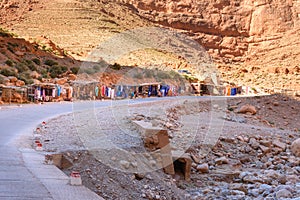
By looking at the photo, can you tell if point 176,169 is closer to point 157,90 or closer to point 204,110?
point 204,110

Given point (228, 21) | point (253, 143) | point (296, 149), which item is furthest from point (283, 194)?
point (228, 21)

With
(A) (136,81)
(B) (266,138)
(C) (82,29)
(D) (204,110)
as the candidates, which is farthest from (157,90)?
(C) (82,29)

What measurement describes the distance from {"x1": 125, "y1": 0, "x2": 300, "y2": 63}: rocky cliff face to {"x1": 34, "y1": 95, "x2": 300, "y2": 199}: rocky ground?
7109 cm

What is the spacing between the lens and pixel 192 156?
1282 centimetres

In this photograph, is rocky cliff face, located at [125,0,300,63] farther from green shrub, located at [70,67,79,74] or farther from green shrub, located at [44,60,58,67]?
green shrub, located at [44,60,58,67]

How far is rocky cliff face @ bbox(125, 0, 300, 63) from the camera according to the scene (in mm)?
90375

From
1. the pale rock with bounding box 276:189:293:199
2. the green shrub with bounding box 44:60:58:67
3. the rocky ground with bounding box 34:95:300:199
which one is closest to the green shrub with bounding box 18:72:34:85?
the green shrub with bounding box 44:60:58:67

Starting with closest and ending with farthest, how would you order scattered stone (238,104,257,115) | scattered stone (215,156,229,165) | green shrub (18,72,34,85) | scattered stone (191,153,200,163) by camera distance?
scattered stone (191,153,200,163) < scattered stone (215,156,229,165) < scattered stone (238,104,257,115) < green shrub (18,72,34,85)

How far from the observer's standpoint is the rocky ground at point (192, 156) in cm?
821

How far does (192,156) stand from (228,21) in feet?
276

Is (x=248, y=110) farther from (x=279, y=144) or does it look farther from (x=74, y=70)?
(x=74, y=70)

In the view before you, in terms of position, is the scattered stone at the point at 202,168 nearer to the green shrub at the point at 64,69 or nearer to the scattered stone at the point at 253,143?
the scattered stone at the point at 253,143

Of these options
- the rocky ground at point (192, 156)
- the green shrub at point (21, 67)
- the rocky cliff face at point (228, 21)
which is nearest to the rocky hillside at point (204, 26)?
the rocky cliff face at point (228, 21)

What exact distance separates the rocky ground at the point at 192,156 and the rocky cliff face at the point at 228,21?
71094 millimetres
